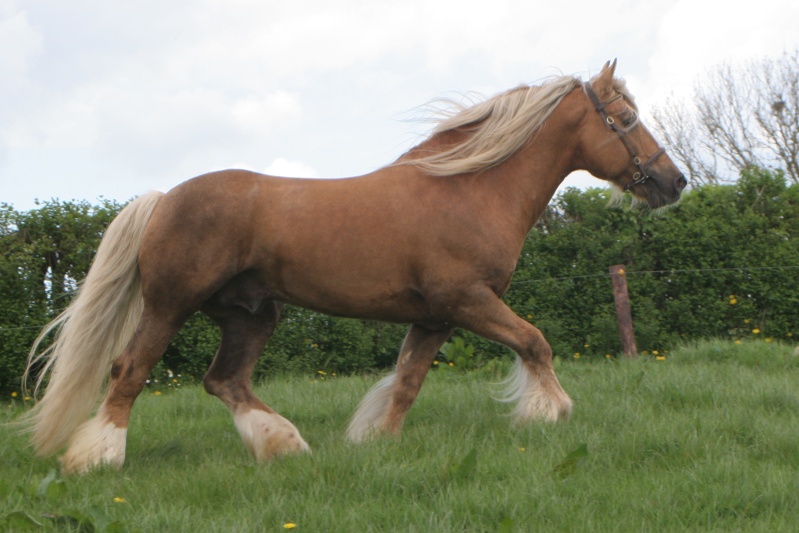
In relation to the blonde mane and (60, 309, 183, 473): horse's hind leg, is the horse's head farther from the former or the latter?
(60, 309, 183, 473): horse's hind leg

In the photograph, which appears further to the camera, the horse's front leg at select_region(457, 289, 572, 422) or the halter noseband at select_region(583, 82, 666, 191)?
the halter noseband at select_region(583, 82, 666, 191)

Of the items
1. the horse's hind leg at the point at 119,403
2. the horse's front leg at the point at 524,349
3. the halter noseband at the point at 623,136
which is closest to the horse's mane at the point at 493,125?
the halter noseband at the point at 623,136

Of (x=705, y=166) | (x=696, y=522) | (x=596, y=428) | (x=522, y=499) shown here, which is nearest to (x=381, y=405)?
(x=596, y=428)

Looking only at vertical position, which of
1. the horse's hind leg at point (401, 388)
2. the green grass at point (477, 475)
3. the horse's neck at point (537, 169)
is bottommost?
the green grass at point (477, 475)

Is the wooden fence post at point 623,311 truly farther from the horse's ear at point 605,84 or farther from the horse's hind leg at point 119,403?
the horse's hind leg at point 119,403

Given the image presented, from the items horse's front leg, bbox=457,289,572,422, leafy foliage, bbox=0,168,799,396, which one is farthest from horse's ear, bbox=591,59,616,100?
leafy foliage, bbox=0,168,799,396

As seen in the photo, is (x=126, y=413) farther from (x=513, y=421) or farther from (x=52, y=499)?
(x=513, y=421)

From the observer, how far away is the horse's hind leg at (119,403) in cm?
465

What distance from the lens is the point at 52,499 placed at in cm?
398

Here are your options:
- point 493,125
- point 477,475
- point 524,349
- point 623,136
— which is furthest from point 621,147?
point 477,475

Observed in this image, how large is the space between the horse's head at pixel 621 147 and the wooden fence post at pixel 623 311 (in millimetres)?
3451

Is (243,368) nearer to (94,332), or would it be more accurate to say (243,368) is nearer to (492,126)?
(94,332)

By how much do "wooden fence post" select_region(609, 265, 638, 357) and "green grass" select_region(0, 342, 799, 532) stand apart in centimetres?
275

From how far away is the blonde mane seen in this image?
518 centimetres
